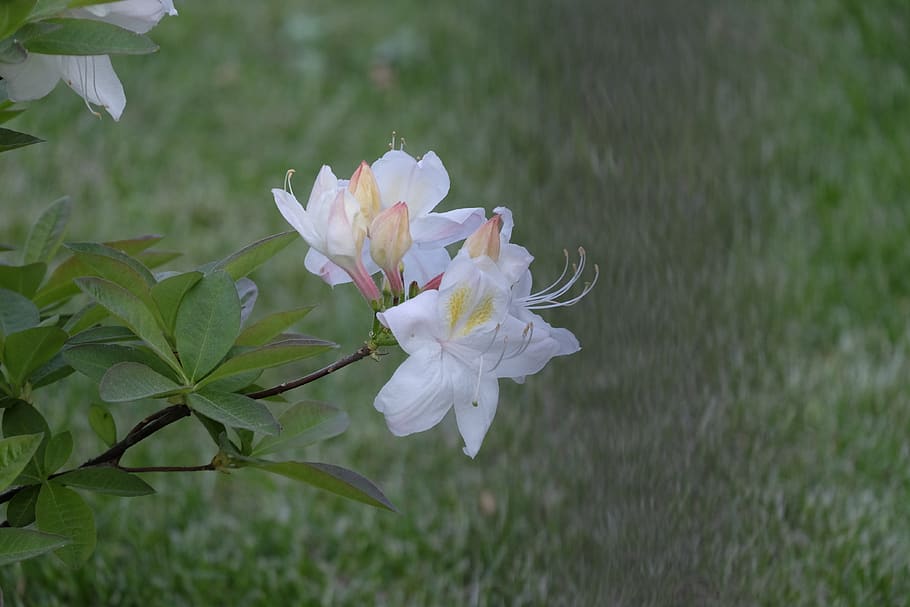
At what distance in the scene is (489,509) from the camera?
182 cm

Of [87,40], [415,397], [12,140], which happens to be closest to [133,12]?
[87,40]

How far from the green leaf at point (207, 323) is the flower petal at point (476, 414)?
0.20 m

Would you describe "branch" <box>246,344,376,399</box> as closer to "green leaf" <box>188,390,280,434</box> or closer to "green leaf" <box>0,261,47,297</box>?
"green leaf" <box>188,390,280,434</box>

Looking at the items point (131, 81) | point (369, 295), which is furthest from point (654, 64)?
point (131, 81)

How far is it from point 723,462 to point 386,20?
8.80ft

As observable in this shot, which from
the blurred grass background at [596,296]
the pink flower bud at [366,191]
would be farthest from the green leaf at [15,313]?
the blurred grass background at [596,296]

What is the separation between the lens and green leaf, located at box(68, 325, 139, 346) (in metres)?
0.93

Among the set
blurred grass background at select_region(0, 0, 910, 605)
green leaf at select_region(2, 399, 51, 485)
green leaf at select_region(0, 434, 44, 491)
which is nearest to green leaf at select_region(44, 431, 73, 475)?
green leaf at select_region(2, 399, 51, 485)

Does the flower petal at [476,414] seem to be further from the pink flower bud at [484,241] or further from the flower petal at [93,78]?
the flower petal at [93,78]

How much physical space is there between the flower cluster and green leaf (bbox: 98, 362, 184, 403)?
0.53 feet

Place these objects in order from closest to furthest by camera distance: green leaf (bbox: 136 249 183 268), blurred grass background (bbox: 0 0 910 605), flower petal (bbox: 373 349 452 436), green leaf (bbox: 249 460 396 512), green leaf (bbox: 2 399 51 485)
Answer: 1. flower petal (bbox: 373 349 452 436)
2. green leaf (bbox: 249 460 396 512)
3. green leaf (bbox: 2 399 51 485)
4. green leaf (bbox: 136 249 183 268)
5. blurred grass background (bbox: 0 0 910 605)

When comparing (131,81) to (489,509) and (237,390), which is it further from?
(237,390)

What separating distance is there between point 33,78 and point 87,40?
0.09 m

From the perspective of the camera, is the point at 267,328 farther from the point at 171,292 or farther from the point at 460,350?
the point at 460,350
